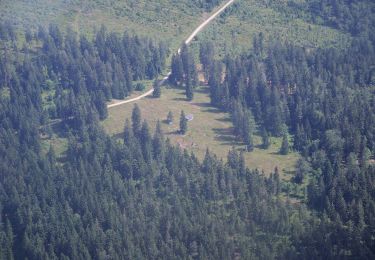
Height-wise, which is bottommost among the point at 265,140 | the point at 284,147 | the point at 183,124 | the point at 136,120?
the point at 284,147

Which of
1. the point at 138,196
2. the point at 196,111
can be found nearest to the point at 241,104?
the point at 196,111

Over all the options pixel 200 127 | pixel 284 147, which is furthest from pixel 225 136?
pixel 284 147

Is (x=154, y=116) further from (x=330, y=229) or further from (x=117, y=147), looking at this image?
(x=330, y=229)

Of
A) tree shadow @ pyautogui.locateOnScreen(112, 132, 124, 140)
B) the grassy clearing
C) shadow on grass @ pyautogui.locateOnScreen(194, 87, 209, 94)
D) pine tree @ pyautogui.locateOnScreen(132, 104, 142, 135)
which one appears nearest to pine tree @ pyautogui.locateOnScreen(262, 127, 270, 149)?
the grassy clearing

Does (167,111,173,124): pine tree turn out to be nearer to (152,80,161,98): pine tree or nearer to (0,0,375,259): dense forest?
(0,0,375,259): dense forest

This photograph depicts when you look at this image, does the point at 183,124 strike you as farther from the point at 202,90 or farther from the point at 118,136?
the point at 202,90

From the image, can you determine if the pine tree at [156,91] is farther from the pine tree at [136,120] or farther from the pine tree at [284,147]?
the pine tree at [284,147]
